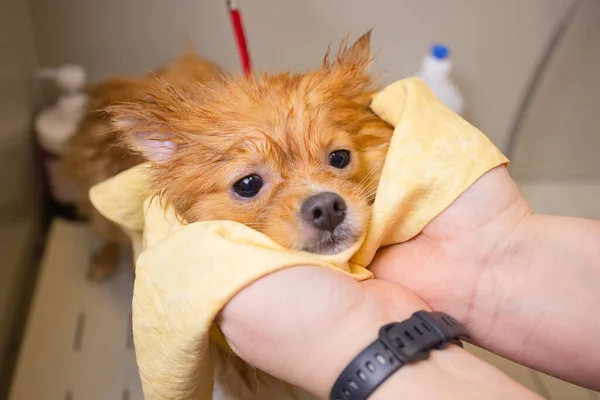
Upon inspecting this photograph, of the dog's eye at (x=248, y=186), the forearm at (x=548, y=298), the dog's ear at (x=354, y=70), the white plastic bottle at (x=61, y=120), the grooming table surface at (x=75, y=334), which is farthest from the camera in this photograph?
the white plastic bottle at (x=61, y=120)

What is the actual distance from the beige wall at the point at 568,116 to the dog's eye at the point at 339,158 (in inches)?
49.2

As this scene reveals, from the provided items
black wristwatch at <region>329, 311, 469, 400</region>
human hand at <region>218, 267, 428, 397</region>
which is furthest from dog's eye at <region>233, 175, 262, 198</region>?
black wristwatch at <region>329, 311, 469, 400</region>

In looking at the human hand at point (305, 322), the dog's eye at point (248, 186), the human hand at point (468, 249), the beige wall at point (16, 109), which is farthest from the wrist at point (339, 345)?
the beige wall at point (16, 109)

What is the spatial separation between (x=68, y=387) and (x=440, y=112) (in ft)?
4.04

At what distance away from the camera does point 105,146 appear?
164 cm

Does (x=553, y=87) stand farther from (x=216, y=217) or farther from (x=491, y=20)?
(x=216, y=217)

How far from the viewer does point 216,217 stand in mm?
1102

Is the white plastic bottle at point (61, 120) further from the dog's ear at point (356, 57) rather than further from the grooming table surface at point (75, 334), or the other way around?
the dog's ear at point (356, 57)

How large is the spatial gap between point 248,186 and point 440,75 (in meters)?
1.16

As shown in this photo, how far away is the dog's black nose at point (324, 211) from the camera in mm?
983

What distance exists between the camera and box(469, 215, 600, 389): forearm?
0.95 metres

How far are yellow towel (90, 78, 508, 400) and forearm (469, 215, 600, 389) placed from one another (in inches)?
6.0

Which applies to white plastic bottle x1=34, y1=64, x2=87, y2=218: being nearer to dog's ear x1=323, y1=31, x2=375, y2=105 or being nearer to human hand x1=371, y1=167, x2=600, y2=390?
dog's ear x1=323, y1=31, x2=375, y2=105

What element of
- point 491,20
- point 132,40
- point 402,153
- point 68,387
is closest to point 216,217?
point 402,153
